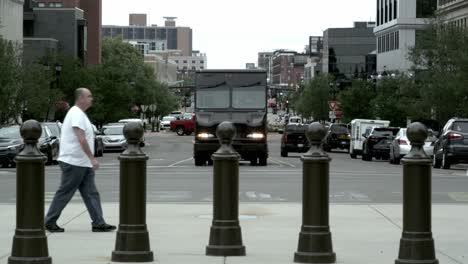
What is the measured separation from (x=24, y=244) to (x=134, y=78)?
9841cm

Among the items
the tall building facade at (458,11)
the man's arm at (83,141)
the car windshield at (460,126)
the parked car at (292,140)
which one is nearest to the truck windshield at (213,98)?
the car windshield at (460,126)

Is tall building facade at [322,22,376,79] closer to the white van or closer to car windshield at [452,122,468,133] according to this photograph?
the white van

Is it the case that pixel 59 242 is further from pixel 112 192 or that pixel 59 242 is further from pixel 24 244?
pixel 112 192

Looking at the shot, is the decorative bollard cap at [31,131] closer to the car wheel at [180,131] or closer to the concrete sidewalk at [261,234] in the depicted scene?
the concrete sidewalk at [261,234]

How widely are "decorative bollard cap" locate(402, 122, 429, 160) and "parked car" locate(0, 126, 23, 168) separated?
24.8 metres

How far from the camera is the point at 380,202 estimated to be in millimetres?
17531

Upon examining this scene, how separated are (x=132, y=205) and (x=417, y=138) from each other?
2.66 m

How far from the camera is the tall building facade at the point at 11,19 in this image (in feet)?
249

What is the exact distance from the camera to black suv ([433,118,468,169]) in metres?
34.3

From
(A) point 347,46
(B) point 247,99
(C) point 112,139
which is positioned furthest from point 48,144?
(A) point 347,46

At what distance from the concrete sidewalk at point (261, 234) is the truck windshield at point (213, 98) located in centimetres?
1746

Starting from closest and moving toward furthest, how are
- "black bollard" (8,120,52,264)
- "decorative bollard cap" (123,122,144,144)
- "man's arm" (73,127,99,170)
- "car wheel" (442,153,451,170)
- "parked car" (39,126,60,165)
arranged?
"black bollard" (8,120,52,264), "decorative bollard cap" (123,122,144,144), "man's arm" (73,127,99,170), "parked car" (39,126,60,165), "car wheel" (442,153,451,170)

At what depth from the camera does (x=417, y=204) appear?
9.04 meters

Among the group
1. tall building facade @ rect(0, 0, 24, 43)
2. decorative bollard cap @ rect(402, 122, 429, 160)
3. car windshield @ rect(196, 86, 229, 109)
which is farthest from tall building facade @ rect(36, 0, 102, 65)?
decorative bollard cap @ rect(402, 122, 429, 160)
